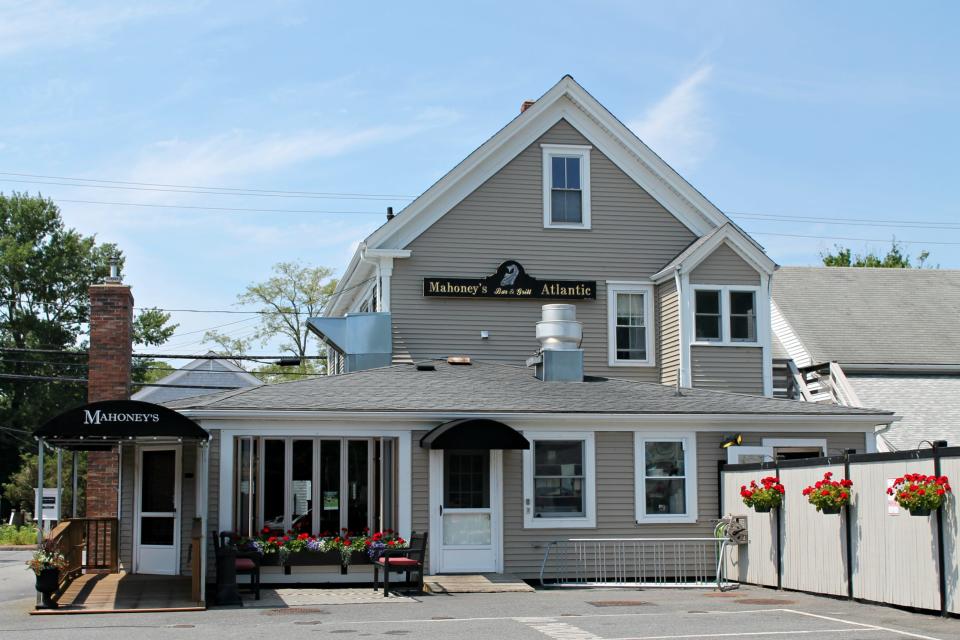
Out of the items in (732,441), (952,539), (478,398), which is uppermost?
(478,398)

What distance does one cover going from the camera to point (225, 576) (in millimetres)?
16328

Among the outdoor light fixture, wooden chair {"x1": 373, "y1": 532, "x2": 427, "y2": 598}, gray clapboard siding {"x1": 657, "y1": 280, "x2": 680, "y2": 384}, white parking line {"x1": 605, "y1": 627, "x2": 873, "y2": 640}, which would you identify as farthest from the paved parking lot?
gray clapboard siding {"x1": 657, "y1": 280, "x2": 680, "y2": 384}

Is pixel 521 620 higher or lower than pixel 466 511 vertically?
lower

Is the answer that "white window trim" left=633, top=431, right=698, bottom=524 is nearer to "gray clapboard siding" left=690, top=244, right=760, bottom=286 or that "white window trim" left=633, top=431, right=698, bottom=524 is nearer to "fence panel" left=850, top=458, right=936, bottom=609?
"fence panel" left=850, top=458, right=936, bottom=609

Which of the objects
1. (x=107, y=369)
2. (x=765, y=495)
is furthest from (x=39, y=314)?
(x=765, y=495)

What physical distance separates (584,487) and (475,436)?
2.54 metres

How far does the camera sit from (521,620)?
1419cm

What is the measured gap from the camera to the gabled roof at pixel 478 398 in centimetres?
1883

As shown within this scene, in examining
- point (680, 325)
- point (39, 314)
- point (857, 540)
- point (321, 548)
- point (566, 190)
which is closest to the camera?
point (857, 540)

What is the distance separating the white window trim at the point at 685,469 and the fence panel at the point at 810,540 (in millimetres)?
2324

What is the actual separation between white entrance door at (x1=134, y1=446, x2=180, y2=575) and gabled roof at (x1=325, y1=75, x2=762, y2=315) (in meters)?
6.51

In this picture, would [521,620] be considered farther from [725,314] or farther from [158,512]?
[725,314]

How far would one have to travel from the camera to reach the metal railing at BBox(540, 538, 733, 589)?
19.5 m

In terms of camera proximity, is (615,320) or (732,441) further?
(615,320)
